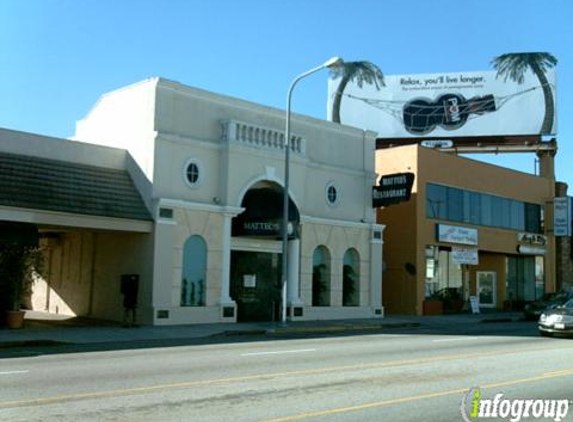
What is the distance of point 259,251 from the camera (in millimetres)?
26641

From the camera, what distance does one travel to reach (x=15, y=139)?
71.2ft

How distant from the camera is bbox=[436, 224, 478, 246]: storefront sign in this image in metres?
34.6

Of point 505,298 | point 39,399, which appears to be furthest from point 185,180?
point 505,298

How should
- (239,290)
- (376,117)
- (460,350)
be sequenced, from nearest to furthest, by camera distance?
(460,350)
(239,290)
(376,117)

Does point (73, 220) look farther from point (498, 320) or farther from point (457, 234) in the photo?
point (457, 234)

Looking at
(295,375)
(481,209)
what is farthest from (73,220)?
(481,209)

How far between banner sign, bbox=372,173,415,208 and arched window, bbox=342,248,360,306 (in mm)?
2536

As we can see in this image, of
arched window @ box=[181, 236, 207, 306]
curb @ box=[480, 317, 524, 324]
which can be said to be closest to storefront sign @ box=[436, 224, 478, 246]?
curb @ box=[480, 317, 524, 324]

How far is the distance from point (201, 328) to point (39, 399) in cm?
1321

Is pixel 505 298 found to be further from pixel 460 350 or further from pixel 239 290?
pixel 460 350

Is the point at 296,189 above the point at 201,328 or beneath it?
above

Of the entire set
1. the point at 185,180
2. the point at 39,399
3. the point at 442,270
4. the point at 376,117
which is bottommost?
the point at 39,399

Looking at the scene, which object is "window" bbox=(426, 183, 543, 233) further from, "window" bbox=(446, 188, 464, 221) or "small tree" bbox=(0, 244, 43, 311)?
"small tree" bbox=(0, 244, 43, 311)

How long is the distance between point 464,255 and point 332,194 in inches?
408
